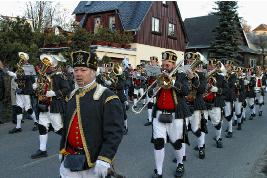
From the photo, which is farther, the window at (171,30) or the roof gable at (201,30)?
the roof gable at (201,30)

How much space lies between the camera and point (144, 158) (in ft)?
27.3

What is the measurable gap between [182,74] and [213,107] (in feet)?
9.40

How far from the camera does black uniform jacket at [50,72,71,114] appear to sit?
8.01 meters

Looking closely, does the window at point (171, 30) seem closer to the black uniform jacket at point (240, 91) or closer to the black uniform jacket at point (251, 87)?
the black uniform jacket at point (251, 87)

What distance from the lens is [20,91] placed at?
11.1 metres

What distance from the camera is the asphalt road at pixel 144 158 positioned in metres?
7.29

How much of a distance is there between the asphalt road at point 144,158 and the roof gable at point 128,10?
20899mm

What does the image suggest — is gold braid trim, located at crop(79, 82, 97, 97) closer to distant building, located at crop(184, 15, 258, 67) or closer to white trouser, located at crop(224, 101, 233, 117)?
white trouser, located at crop(224, 101, 233, 117)

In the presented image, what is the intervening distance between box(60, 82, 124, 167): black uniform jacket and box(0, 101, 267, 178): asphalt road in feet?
10.7

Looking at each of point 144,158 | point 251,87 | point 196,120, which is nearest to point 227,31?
point 251,87

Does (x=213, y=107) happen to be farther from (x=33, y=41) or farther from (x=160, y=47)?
(x=160, y=47)

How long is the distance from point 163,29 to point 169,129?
95.0 feet

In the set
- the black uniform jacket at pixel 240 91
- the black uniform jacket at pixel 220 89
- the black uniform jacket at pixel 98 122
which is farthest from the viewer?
the black uniform jacket at pixel 240 91

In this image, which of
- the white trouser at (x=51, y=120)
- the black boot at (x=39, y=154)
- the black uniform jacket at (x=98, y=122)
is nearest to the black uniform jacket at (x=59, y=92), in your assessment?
the white trouser at (x=51, y=120)
